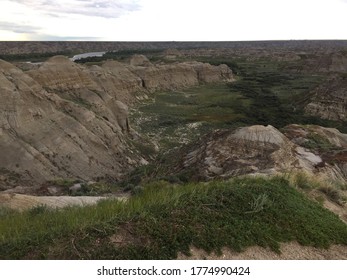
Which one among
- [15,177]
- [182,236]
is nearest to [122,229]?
[182,236]

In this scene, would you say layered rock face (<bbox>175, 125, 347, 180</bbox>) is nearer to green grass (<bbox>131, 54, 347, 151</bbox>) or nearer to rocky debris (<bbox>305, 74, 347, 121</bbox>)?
green grass (<bbox>131, 54, 347, 151</bbox>)

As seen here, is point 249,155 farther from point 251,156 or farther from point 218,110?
point 218,110

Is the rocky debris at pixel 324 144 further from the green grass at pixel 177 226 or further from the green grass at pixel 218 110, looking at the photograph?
the green grass at pixel 218 110

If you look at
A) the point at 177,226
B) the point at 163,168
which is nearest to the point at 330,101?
the point at 163,168

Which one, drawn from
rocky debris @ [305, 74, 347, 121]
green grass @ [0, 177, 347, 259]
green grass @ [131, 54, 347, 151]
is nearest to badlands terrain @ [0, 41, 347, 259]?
green grass @ [0, 177, 347, 259]

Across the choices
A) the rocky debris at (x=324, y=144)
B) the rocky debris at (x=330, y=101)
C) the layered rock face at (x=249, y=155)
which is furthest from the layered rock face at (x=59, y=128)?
the rocky debris at (x=330, y=101)

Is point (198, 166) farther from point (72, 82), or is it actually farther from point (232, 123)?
point (232, 123)
